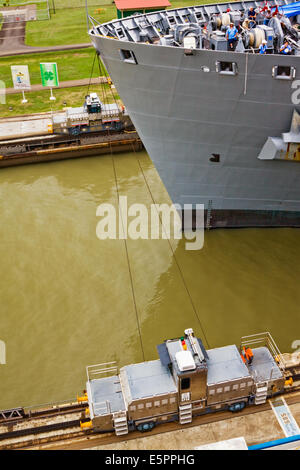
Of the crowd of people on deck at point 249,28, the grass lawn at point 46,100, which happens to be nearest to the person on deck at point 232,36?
the crowd of people on deck at point 249,28

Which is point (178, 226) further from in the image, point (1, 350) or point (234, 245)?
point (1, 350)

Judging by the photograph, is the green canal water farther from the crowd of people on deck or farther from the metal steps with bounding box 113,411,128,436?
the crowd of people on deck

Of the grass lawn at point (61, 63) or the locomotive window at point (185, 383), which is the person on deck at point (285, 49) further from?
the grass lawn at point (61, 63)

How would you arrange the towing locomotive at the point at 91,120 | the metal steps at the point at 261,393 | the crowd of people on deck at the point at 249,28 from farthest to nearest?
the towing locomotive at the point at 91,120
the crowd of people on deck at the point at 249,28
the metal steps at the point at 261,393

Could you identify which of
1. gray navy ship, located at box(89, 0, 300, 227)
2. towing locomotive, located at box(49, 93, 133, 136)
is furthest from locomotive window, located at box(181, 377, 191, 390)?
towing locomotive, located at box(49, 93, 133, 136)

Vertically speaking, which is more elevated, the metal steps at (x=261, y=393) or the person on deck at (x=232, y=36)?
the person on deck at (x=232, y=36)

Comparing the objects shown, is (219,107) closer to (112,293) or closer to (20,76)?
(112,293)
